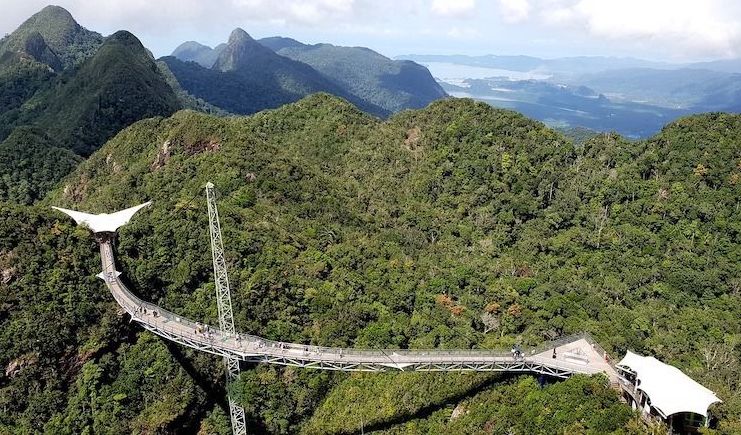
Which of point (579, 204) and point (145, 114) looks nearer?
point (579, 204)

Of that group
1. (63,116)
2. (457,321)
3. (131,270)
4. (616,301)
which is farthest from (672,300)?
(63,116)

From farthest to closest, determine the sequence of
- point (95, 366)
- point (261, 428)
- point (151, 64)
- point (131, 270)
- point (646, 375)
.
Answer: point (151, 64), point (131, 270), point (261, 428), point (95, 366), point (646, 375)

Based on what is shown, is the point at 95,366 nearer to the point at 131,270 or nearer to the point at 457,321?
the point at 131,270

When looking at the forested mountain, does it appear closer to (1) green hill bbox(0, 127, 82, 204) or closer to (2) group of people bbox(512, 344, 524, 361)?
(1) green hill bbox(0, 127, 82, 204)

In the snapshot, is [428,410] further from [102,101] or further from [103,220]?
[102,101]

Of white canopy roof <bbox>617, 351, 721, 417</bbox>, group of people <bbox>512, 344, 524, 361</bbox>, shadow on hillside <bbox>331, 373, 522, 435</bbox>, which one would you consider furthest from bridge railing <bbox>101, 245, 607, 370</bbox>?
white canopy roof <bbox>617, 351, 721, 417</bbox>

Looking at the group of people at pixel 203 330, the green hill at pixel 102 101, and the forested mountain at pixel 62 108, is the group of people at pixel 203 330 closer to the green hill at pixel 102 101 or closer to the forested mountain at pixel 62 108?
the forested mountain at pixel 62 108

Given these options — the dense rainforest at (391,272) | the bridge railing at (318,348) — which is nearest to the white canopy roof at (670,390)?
the dense rainforest at (391,272)
